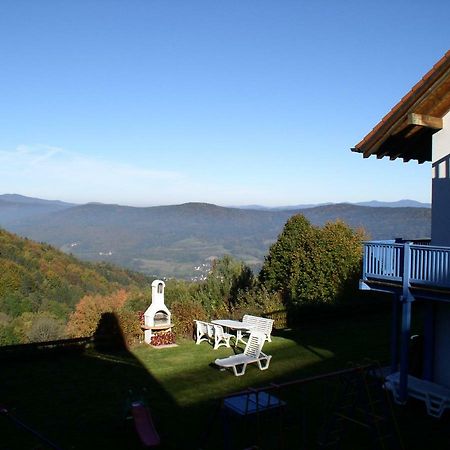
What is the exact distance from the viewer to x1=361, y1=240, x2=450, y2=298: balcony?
36.0ft

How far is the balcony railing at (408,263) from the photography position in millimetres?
10961

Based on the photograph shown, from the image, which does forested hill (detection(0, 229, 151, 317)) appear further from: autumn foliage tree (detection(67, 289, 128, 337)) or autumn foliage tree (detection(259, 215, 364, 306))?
autumn foliage tree (detection(259, 215, 364, 306))

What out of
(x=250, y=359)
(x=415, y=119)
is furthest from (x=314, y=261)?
(x=415, y=119)

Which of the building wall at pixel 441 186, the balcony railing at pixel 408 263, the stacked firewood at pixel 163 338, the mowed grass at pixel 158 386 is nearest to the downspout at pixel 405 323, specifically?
the balcony railing at pixel 408 263

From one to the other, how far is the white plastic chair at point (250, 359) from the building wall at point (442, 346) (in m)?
4.09

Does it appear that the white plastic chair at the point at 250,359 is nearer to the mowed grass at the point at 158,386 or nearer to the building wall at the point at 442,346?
the mowed grass at the point at 158,386

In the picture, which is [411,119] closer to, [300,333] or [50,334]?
[300,333]

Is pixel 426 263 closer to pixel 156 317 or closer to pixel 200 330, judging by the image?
pixel 200 330

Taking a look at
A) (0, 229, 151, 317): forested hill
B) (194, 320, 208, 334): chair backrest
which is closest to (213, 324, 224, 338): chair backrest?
(194, 320, 208, 334): chair backrest

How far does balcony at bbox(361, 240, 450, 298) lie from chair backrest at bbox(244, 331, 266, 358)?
318 centimetres

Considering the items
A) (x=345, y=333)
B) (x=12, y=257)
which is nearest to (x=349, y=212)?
(x=12, y=257)

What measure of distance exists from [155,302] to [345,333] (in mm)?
6648

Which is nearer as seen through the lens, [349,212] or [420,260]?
[420,260]

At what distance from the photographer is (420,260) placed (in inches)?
452
